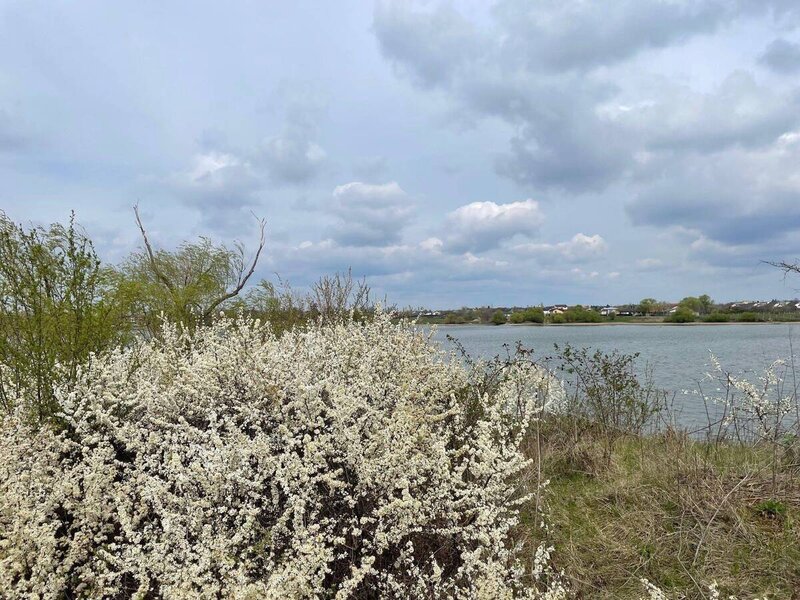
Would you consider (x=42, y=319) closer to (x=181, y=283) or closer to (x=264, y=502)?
(x=264, y=502)

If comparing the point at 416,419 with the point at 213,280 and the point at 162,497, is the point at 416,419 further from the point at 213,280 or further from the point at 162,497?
the point at 213,280

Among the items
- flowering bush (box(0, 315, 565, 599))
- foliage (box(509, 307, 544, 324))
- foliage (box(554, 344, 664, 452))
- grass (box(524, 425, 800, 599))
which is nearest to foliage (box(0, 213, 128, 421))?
flowering bush (box(0, 315, 565, 599))

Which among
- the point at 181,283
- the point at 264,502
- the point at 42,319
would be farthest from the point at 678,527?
the point at 181,283

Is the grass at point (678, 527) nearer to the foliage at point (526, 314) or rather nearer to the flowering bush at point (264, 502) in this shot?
the flowering bush at point (264, 502)

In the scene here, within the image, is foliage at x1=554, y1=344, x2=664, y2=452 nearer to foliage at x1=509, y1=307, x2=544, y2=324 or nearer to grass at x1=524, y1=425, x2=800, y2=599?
grass at x1=524, y1=425, x2=800, y2=599

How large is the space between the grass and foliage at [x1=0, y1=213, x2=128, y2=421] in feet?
14.3

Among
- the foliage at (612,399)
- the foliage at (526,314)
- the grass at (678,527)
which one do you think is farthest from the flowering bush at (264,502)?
the foliage at (526,314)

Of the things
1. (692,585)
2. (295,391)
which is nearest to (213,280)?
(295,391)

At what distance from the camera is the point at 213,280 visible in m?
15.0

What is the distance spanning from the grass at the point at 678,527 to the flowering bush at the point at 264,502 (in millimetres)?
509

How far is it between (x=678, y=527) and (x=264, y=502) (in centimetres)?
297

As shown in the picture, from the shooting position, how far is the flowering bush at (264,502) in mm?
2832

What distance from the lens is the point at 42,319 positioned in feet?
16.3

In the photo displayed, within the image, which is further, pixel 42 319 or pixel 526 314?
pixel 526 314
